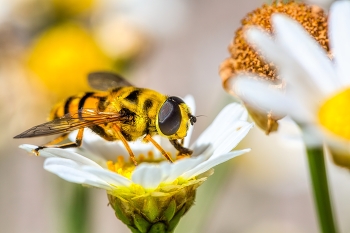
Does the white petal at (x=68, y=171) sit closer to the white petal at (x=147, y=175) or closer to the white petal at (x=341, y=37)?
the white petal at (x=147, y=175)

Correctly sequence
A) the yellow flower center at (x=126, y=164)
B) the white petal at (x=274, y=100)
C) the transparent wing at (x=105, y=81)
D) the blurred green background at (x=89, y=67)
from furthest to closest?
1. the blurred green background at (x=89, y=67)
2. the transparent wing at (x=105, y=81)
3. the yellow flower center at (x=126, y=164)
4. the white petal at (x=274, y=100)

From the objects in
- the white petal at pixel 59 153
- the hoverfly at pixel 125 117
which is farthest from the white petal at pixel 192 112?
the white petal at pixel 59 153

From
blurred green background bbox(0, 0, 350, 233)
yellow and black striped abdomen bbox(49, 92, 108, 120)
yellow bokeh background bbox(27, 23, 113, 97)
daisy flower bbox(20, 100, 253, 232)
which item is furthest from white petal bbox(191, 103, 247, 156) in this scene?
yellow bokeh background bbox(27, 23, 113, 97)

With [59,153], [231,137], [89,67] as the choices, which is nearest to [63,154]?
[59,153]

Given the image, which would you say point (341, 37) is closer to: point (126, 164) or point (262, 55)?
point (262, 55)

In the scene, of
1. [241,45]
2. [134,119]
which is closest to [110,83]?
[134,119]

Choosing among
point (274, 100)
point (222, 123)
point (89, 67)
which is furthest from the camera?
point (89, 67)

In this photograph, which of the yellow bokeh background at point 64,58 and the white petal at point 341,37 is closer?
the white petal at point 341,37

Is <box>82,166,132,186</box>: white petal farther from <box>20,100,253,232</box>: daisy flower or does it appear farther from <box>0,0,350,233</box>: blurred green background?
<box>0,0,350,233</box>: blurred green background
